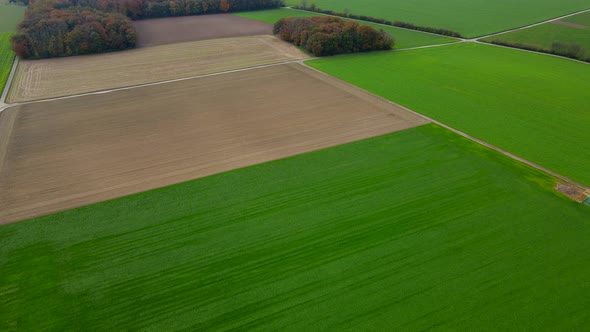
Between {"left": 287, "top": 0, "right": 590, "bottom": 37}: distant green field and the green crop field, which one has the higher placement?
{"left": 287, "top": 0, "right": 590, "bottom": 37}: distant green field

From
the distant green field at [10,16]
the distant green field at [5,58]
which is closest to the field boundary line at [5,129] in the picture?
the distant green field at [5,58]

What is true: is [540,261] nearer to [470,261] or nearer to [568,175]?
[470,261]

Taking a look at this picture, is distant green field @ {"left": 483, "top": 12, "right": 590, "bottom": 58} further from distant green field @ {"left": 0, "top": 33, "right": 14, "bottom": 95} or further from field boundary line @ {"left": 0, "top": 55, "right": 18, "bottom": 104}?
distant green field @ {"left": 0, "top": 33, "right": 14, "bottom": 95}

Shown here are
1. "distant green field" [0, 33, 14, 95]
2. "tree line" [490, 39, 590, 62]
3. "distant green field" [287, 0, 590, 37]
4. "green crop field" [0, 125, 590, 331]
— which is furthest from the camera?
"distant green field" [287, 0, 590, 37]

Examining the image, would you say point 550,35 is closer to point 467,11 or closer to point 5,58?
point 467,11

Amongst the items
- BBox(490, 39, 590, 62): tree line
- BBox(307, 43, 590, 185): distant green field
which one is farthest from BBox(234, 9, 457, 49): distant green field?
BBox(490, 39, 590, 62): tree line

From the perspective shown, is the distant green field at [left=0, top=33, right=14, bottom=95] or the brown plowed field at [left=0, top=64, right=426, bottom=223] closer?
the brown plowed field at [left=0, top=64, right=426, bottom=223]

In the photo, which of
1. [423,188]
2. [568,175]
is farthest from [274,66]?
[568,175]

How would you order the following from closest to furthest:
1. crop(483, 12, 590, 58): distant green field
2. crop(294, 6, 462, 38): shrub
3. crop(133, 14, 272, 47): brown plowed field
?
crop(483, 12, 590, 58): distant green field → crop(133, 14, 272, 47): brown plowed field → crop(294, 6, 462, 38): shrub
